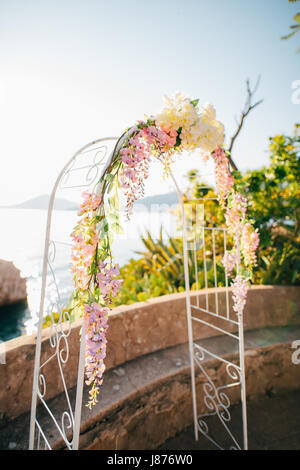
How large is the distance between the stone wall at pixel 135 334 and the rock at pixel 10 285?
346 centimetres

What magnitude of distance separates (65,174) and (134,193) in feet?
1.54

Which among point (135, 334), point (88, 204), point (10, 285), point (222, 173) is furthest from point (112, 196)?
point (10, 285)

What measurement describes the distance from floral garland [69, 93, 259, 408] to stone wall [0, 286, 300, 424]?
0.68m

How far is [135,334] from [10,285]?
11.7 feet

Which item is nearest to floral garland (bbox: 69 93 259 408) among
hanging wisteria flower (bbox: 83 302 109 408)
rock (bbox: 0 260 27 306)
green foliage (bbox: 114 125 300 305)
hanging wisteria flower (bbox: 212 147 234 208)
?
hanging wisteria flower (bbox: 83 302 109 408)

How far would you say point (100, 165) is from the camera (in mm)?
1275

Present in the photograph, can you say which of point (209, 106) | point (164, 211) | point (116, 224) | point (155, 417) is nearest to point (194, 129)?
point (209, 106)

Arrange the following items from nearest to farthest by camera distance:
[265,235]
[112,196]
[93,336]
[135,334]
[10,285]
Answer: [93,336] < [112,196] < [135,334] < [265,235] < [10,285]

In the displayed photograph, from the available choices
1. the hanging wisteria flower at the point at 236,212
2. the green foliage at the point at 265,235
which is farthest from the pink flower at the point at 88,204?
the green foliage at the point at 265,235

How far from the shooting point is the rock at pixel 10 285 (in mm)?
4754

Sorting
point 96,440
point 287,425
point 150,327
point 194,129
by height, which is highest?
point 194,129

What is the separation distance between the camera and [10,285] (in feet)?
15.8

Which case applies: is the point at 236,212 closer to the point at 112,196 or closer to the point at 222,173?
the point at 222,173

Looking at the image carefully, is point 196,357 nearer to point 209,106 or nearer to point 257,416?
point 257,416
